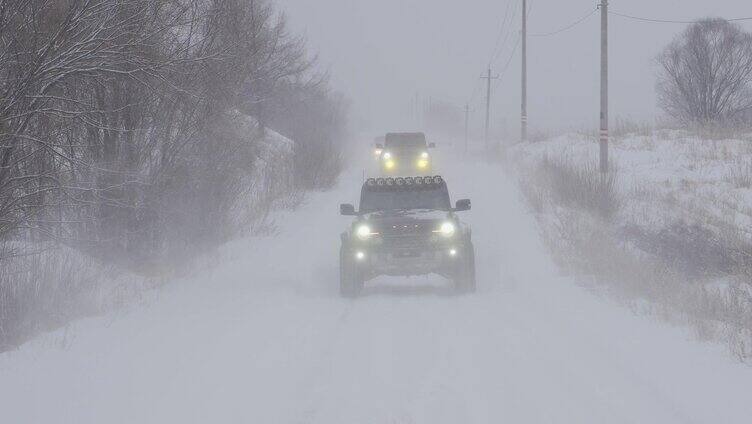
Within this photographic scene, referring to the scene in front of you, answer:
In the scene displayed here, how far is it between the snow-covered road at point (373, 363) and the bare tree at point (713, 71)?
57.2 metres

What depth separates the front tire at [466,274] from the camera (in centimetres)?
1266

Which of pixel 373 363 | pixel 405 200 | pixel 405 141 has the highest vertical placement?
pixel 405 141

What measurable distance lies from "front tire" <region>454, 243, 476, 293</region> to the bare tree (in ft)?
184

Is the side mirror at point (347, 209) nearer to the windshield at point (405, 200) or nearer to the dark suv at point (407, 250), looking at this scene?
the dark suv at point (407, 250)

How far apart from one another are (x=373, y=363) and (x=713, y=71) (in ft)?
208

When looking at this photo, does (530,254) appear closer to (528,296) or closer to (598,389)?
(528,296)

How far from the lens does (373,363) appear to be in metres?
8.23

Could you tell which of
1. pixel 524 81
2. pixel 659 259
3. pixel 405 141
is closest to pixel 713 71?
pixel 524 81

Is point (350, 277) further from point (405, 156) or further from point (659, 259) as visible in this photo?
point (405, 156)

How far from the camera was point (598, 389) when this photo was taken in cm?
709

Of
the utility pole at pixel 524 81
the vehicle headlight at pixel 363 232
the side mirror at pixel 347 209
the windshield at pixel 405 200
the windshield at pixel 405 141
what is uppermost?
the utility pole at pixel 524 81

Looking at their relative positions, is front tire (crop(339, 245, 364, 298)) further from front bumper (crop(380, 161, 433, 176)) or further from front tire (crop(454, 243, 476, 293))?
front bumper (crop(380, 161, 433, 176))

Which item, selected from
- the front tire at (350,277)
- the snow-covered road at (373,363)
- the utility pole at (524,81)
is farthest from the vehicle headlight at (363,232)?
the utility pole at (524,81)

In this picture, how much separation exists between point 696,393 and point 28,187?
718cm
